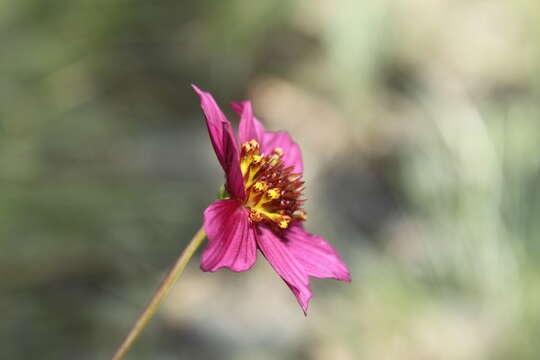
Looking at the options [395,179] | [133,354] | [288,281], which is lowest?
[133,354]

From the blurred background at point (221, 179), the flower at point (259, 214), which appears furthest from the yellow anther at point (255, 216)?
the blurred background at point (221, 179)

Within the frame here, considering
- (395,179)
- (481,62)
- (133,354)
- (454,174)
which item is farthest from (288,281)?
(481,62)

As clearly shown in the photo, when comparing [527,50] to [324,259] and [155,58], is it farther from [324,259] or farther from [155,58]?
[324,259]

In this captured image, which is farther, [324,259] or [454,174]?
[454,174]

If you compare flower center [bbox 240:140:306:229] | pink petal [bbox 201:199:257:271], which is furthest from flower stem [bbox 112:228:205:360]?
flower center [bbox 240:140:306:229]

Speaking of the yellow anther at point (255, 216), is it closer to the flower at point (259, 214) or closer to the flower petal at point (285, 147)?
the flower at point (259, 214)

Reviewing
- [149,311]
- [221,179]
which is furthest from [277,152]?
[221,179]

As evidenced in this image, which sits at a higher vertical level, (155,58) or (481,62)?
(481,62)

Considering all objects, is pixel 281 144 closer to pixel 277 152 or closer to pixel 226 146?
pixel 277 152
